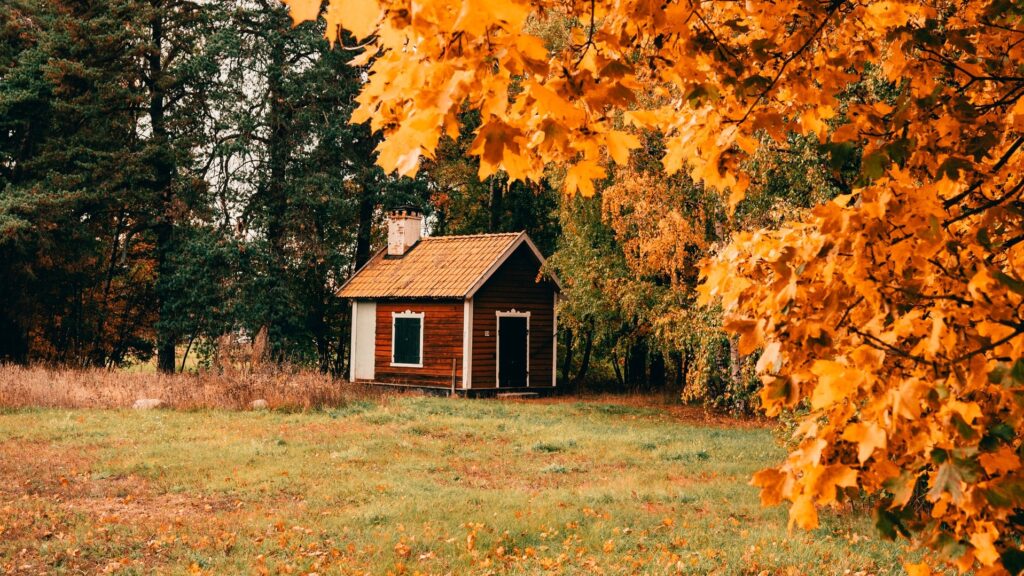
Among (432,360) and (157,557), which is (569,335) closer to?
(432,360)

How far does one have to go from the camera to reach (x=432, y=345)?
23.5m

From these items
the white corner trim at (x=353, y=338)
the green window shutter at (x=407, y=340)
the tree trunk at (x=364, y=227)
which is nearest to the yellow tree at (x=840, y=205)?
the green window shutter at (x=407, y=340)

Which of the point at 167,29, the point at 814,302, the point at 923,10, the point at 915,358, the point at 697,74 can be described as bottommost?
the point at 915,358

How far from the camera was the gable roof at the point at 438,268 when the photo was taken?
2327 cm

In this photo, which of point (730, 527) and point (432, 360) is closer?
point (730, 527)

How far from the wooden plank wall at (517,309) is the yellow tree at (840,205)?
64.6 feet

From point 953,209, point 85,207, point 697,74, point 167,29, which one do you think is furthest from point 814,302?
point 167,29

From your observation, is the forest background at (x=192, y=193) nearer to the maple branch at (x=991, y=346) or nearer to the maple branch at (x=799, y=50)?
the maple branch at (x=799, y=50)

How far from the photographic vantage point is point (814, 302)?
8.84 ft

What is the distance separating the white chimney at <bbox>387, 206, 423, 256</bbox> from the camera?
26500 mm

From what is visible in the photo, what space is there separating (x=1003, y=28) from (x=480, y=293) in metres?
20.2

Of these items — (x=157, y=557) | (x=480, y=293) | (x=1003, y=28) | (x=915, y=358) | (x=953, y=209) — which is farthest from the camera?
(x=480, y=293)

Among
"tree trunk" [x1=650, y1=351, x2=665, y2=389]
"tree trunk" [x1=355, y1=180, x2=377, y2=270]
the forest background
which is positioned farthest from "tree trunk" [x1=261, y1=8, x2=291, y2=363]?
"tree trunk" [x1=650, y1=351, x2=665, y2=389]

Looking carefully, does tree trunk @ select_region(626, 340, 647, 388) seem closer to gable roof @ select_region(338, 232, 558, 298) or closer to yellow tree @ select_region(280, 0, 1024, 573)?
gable roof @ select_region(338, 232, 558, 298)
